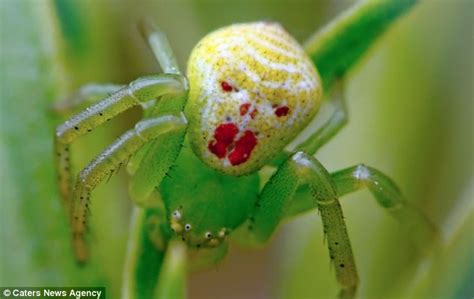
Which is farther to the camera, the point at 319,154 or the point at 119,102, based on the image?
the point at 319,154

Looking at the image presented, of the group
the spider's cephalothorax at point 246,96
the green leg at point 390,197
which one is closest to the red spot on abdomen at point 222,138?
the spider's cephalothorax at point 246,96

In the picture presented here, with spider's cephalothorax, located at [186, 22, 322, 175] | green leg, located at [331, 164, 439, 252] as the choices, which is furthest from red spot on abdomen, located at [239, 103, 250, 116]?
green leg, located at [331, 164, 439, 252]

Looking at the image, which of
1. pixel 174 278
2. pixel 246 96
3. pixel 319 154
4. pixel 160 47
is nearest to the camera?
pixel 174 278

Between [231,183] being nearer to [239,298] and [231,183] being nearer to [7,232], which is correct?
[7,232]

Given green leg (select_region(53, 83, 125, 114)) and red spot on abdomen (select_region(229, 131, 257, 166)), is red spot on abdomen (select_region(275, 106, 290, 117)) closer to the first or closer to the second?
red spot on abdomen (select_region(229, 131, 257, 166))

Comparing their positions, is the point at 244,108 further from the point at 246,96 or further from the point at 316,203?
the point at 316,203

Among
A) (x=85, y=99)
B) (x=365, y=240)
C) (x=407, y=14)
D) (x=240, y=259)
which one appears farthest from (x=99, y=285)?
(x=240, y=259)

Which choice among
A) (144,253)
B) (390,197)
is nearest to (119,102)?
(144,253)
